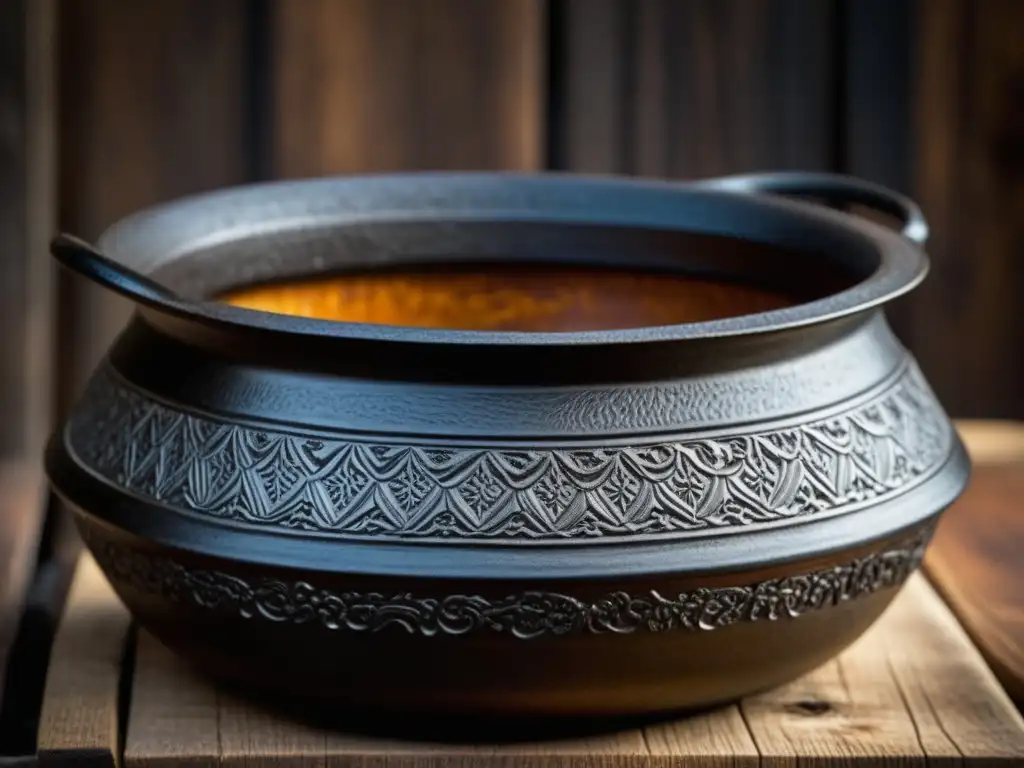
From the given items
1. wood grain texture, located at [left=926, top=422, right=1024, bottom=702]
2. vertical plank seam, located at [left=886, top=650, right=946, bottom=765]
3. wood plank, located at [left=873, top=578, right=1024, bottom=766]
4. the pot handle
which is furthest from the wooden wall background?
vertical plank seam, located at [left=886, top=650, right=946, bottom=765]

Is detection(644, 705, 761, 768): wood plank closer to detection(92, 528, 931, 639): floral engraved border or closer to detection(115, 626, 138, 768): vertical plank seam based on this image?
detection(92, 528, 931, 639): floral engraved border

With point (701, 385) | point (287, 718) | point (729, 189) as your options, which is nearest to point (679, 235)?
point (729, 189)

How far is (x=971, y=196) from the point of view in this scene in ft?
6.15

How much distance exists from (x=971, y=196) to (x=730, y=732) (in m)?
0.99

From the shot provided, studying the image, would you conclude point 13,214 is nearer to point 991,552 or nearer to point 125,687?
point 125,687

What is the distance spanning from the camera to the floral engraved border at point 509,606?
0.94 meters

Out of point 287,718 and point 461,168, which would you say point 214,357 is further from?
point 461,168

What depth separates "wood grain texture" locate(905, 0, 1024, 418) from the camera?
1.83 m

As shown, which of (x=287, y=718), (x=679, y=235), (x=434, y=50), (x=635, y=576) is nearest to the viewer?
(x=635, y=576)

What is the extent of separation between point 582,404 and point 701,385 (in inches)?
2.8

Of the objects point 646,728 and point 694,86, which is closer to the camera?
point 646,728

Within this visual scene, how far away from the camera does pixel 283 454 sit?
0.97 metres

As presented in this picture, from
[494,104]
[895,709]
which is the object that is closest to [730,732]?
[895,709]

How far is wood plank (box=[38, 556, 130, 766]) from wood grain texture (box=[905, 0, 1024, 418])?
0.99 m
